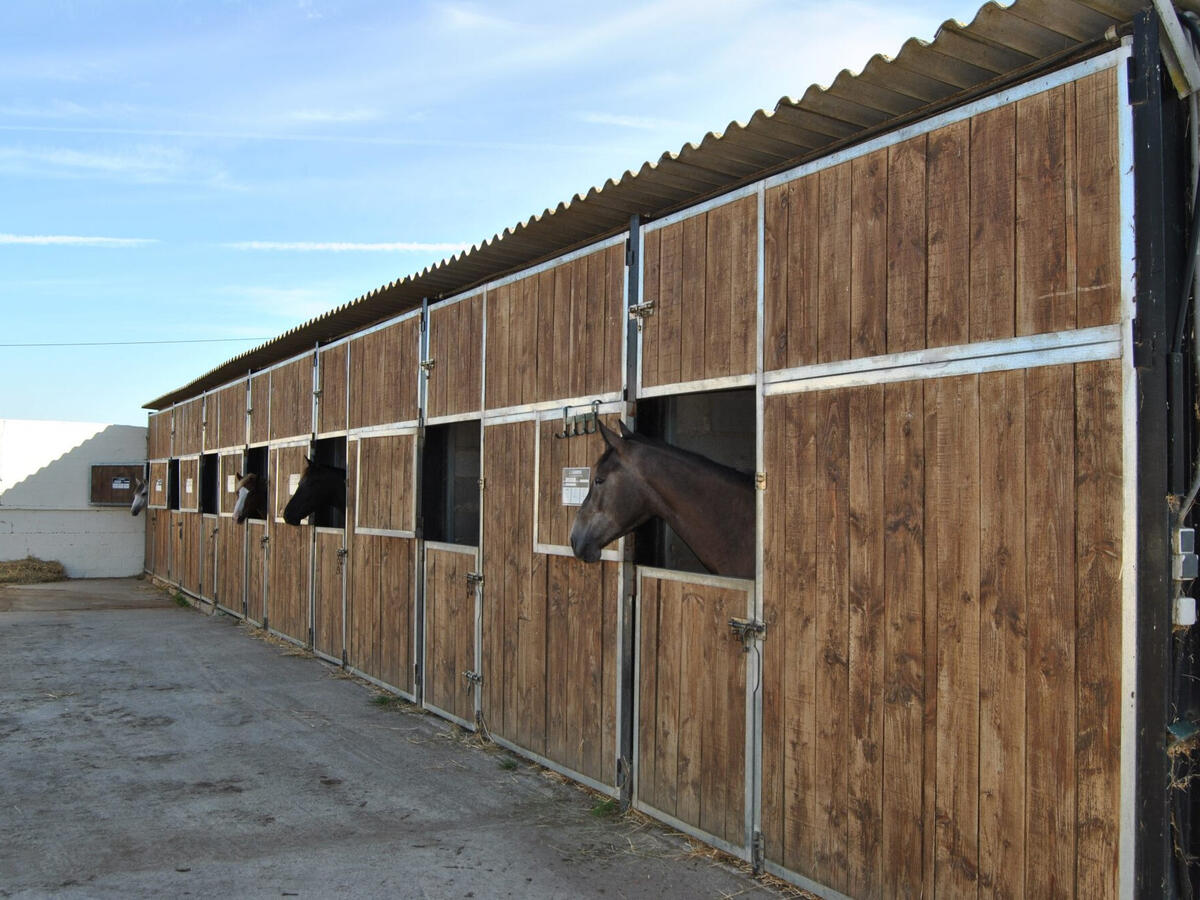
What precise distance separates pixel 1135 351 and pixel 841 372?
3.48 ft

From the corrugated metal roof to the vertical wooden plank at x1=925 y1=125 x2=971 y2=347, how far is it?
20 cm

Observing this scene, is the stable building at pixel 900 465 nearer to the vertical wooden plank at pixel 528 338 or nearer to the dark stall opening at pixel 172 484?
the vertical wooden plank at pixel 528 338

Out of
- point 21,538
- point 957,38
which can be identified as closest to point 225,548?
point 21,538

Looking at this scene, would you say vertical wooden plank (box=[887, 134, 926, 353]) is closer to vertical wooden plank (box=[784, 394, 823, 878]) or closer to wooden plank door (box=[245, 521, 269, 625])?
vertical wooden plank (box=[784, 394, 823, 878])

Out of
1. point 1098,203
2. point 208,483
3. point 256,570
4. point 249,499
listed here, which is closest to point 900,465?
point 1098,203

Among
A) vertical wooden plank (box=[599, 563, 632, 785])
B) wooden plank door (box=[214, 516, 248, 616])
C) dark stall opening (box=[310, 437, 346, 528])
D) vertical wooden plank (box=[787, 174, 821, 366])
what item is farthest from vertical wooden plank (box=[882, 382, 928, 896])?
wooden plank door (box=[214, 516, 248, 616])

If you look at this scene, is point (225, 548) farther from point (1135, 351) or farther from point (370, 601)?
point (1135, 351)

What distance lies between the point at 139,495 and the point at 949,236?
720 inches

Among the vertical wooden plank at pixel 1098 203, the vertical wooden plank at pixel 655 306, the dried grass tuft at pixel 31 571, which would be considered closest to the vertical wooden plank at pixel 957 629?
the vertical wooden plank at pixel 1098 203

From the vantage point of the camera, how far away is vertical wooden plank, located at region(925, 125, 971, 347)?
116 inches

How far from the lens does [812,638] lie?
3.47 m

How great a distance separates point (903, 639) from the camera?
3.10 metres

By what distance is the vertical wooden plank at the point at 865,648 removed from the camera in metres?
3.17

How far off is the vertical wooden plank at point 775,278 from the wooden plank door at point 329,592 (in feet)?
18.4
